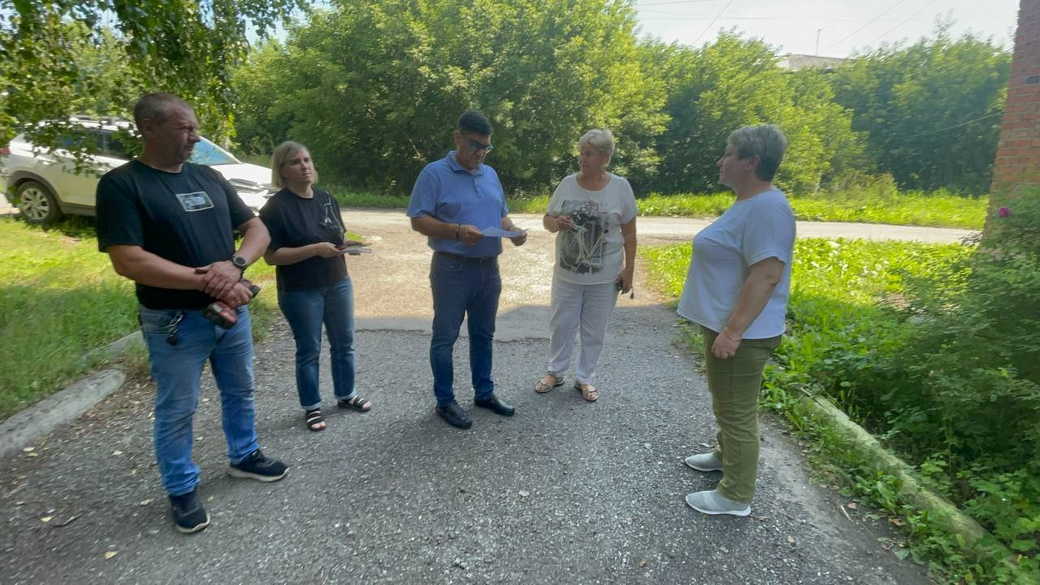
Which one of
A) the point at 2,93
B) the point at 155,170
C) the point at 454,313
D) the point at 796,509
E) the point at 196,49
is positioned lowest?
the point at 796,509

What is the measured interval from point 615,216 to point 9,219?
1091cm

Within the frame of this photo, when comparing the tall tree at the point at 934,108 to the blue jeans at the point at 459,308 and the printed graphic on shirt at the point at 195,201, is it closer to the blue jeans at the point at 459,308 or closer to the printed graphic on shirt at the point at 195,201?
the blue jeans at the point at 459,308

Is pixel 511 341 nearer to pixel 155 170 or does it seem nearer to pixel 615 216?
pixel 615 216

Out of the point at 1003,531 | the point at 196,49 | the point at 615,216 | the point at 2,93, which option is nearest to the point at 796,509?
the point at 1003,531

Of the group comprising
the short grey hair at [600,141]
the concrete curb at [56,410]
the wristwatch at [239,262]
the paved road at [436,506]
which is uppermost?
the short grey hair at [600,141]

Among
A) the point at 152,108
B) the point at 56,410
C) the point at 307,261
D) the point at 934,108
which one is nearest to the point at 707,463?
the point at 307,261

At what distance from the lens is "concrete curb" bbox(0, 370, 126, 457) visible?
3.22 m

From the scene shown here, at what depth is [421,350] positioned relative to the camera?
5.14 m

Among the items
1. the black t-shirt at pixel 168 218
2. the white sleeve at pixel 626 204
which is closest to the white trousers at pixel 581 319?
the white sleeve at pixel 626 204

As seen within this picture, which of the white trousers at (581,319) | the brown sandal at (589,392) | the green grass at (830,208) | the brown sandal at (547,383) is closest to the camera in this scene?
the white trousers at (581,319)

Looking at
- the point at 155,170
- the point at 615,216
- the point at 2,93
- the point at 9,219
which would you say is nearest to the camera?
the point at 155,170

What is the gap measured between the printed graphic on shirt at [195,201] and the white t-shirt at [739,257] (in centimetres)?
230

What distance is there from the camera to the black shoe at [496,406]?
150 inches

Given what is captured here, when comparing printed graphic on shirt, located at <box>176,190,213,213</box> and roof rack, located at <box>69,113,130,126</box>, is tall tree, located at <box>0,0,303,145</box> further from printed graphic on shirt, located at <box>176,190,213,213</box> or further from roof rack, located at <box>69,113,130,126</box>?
printed graphic on shirt, located at <box>176,190,213,213</box>
